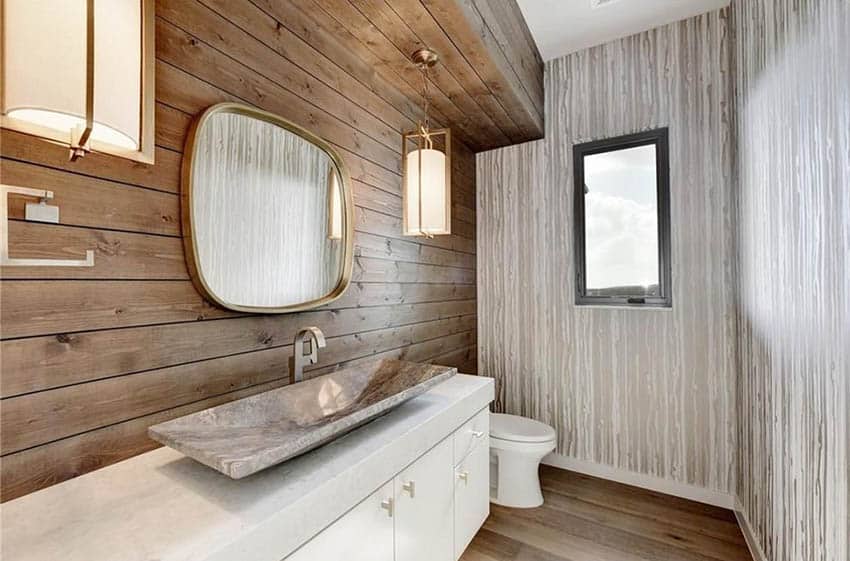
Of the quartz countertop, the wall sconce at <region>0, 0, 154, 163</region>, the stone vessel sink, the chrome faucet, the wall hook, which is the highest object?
the wall sconce at <region>0, 0, 154, 163</region>

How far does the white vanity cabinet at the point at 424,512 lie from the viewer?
39.1 inches

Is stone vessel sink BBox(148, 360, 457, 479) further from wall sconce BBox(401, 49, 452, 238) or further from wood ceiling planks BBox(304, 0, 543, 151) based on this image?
wood ceiling planks BBox(304, 0, 543, 151)

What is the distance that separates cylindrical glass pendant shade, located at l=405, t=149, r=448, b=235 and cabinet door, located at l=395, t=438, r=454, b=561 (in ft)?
3.29

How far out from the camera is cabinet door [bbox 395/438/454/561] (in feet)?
4.04

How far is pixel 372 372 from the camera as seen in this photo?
1707mm

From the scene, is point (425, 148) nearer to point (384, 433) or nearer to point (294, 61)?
point (294, 61)

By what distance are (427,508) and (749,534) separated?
1754 mm

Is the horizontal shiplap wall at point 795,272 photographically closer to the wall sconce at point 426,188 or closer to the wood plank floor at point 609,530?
the wood plank floor at point 609,530

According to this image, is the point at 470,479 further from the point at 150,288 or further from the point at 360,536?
the point at 150,288

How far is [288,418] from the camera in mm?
1272

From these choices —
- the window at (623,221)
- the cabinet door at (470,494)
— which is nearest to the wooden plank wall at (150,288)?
the cabinet door at (470,494)

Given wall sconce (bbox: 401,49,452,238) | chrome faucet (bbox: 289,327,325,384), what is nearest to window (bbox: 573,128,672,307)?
wall sconce (bbox: 401,49,452,238)

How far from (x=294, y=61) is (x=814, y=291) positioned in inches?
79.4

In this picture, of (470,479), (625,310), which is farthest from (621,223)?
(470,479)
